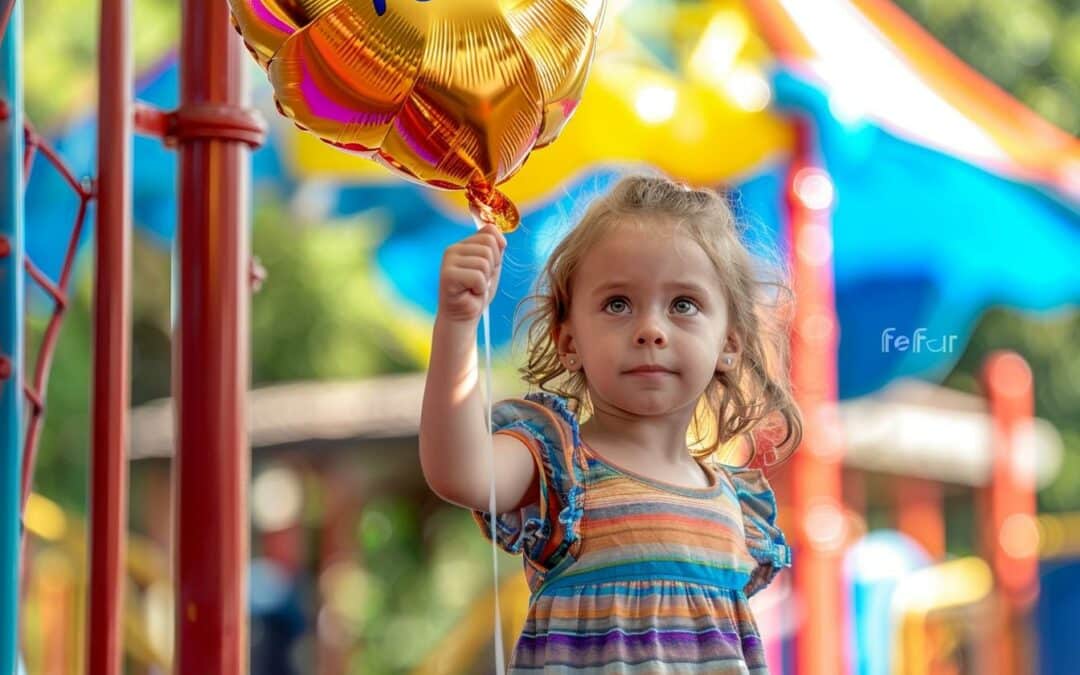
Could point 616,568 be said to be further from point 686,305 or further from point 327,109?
point 327,109

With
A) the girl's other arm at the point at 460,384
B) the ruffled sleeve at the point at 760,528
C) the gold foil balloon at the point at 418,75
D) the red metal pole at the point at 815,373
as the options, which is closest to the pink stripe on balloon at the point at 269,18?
the gold foil balloon at the point at 418,75

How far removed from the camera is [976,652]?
695 cm

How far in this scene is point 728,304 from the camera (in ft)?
5.96

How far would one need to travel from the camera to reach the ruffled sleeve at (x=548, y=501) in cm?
168

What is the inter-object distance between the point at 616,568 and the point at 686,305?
0.97 feet

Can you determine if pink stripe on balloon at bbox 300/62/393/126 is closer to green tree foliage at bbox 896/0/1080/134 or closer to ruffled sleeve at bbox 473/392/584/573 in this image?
ruffled sleeve at bbox 473/392/584/573

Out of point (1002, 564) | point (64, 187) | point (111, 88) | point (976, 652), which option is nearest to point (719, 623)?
point (111, 88)

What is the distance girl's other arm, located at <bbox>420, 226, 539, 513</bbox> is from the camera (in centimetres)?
155

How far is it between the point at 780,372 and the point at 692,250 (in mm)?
278

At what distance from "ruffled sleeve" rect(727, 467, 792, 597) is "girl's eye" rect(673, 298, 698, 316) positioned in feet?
0.84

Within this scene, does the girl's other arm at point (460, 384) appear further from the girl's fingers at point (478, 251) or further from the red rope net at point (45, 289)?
the red rope net at point (45, 289)

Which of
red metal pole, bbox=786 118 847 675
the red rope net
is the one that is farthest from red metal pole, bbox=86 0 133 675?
red metal pole, bbox=786 118 847 675

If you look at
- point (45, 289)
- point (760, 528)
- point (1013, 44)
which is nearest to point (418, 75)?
point (760, 528)

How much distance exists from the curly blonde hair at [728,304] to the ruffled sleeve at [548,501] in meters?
0.13
